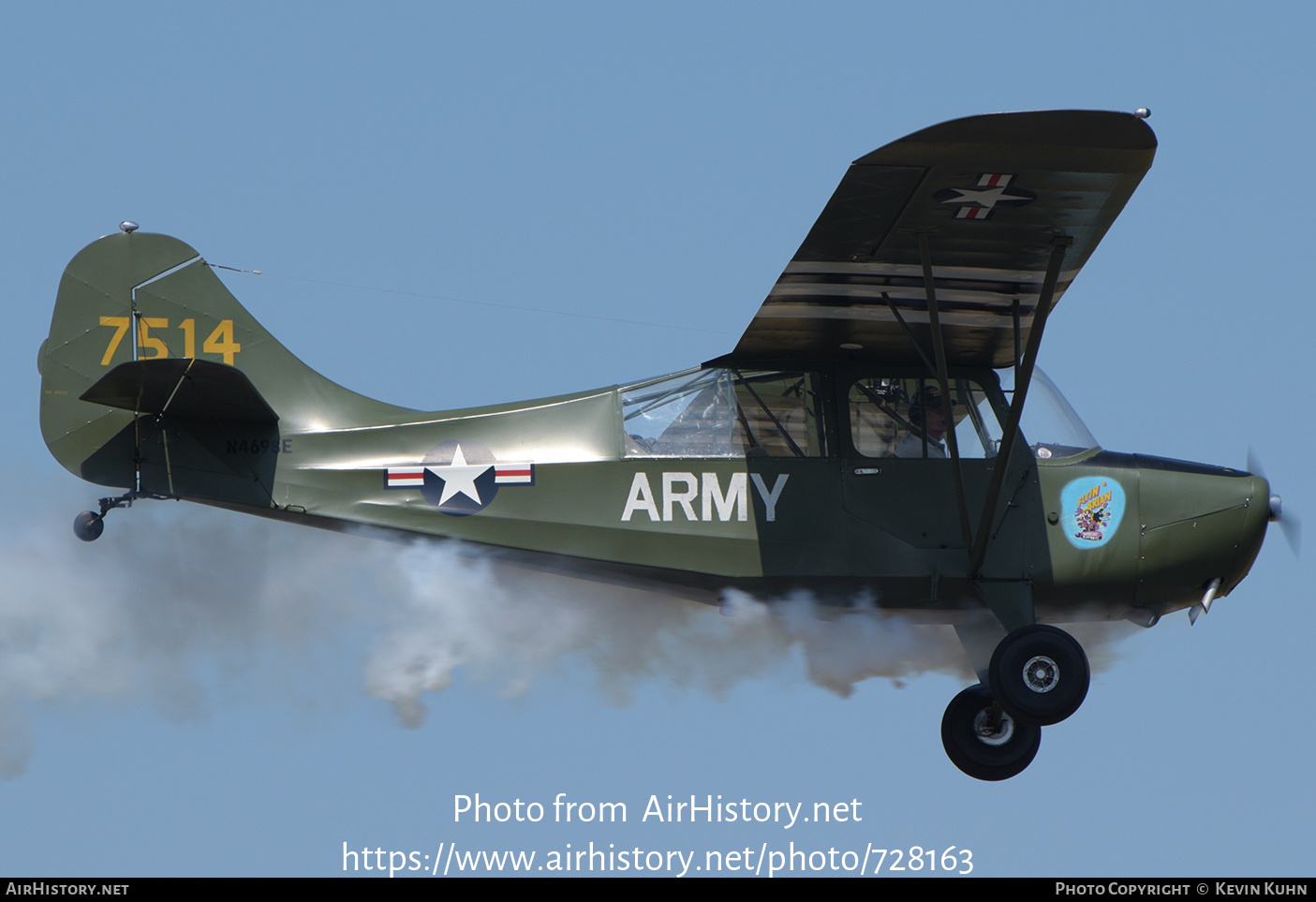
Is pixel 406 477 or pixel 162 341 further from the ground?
pixel 162 341

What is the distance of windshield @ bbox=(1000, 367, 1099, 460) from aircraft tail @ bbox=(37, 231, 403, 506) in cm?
385

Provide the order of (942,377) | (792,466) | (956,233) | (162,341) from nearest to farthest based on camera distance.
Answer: (956,233), (942,377), (792,466), (162,341)

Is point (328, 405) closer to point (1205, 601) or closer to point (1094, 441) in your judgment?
point (1094, 441)

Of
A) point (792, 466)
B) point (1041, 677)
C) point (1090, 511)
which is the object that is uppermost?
point (792, 466)

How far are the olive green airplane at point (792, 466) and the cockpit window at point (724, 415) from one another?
14 mm

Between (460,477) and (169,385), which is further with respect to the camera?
(460,477)

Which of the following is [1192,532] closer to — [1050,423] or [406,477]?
[1050,423]

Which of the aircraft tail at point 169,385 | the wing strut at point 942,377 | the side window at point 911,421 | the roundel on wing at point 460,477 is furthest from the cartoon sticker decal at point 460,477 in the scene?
the wing strut at point 942,377

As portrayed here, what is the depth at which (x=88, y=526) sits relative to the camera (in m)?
8.65

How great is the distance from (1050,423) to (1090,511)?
1.93 ft

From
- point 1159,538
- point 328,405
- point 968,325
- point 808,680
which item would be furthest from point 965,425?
point 328,405

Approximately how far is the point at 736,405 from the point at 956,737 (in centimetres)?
250

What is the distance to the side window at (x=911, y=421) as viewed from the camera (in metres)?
8.99

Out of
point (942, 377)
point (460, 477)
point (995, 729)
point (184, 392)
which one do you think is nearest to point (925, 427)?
point (942, 377)
